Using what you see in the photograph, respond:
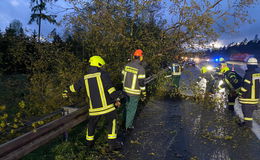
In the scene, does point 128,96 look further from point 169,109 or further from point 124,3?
point 124,3

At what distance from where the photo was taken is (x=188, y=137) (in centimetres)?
405

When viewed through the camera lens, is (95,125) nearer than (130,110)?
Yes

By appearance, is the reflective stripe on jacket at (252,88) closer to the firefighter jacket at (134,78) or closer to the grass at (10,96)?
the firefighter jacket at (134,78)

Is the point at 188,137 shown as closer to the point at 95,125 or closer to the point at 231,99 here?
the point at 95,125

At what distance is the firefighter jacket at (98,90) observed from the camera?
3.31m

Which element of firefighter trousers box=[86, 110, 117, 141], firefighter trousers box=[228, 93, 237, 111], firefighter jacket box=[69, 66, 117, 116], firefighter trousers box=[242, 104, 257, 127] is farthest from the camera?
firefighter trousers box=[228, 93, 237, 111]

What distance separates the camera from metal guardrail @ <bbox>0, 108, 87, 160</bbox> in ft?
6.84

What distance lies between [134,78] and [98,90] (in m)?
1.29

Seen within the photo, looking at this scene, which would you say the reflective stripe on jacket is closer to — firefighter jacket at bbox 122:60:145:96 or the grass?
firefighter jacket at bbox 122:60:145:96

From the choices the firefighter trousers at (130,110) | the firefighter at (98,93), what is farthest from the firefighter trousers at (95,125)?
the firefighter trousers at (130,110)

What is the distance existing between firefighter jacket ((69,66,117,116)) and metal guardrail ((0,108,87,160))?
0.39 m

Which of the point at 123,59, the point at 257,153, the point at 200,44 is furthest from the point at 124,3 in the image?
the point at 257,153

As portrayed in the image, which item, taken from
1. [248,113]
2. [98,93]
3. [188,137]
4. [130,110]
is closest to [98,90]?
[98,93]

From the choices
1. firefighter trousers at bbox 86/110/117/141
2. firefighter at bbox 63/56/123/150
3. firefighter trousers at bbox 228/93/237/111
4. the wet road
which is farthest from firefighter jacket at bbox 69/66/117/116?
firefighter trousers at bbox 228/93/237/111
